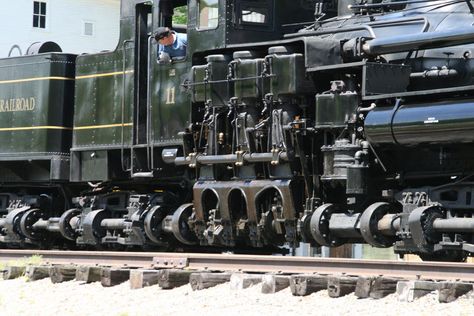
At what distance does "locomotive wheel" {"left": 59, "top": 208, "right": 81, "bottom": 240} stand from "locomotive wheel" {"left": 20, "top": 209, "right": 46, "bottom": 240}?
957 millimetres

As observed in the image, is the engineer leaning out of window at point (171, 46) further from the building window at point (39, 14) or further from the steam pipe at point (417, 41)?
the building window at point (39, 14)

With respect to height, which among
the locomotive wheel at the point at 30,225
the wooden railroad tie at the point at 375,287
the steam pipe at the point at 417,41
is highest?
the steam pipe at the point at 417,41

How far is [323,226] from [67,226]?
5.62 metres

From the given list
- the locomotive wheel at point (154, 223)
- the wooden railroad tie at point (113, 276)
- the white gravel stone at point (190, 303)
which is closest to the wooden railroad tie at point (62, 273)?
the white gravel stone at point (190, 303)

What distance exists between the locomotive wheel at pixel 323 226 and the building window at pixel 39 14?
36312 mm

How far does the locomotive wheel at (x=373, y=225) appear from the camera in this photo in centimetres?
1328

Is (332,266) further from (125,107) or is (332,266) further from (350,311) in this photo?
(125,107)

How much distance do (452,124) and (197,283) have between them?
11.0ft

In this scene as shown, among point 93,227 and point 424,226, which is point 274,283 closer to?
point 424,226

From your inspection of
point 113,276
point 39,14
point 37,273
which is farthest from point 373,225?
point 39,14

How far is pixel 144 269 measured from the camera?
13828mm

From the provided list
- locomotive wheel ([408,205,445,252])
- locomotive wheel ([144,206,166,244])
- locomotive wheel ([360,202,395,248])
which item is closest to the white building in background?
locomotive wheel ([144,206,166,244])

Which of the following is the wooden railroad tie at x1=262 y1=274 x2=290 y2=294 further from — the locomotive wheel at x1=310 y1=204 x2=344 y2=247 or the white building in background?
the white building in background

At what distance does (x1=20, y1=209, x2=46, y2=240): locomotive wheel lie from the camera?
61.9 ft
